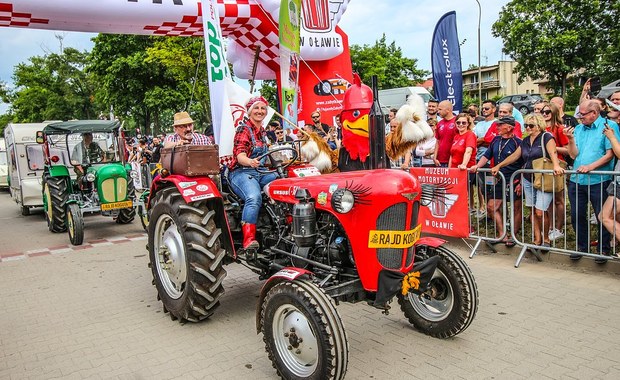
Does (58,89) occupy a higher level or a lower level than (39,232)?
higher

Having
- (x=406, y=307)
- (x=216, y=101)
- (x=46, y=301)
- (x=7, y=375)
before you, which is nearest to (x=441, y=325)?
(x=406, y=307)

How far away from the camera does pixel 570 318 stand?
13.0 ft

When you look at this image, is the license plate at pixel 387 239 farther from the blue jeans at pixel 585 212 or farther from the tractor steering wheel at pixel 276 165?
the blue jeans at pixel 585 212

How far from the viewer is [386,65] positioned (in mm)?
38375

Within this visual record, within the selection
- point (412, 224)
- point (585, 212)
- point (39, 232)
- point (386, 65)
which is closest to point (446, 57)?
point (585, 212)

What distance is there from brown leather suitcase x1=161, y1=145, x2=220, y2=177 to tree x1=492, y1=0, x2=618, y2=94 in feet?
104

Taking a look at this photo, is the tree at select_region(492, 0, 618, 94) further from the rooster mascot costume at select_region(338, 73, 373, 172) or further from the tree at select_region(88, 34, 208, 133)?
the rooster mascot costume at select_region(338, 73, 373, 172)

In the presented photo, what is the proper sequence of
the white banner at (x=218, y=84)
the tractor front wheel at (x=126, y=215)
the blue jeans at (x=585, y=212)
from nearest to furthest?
the blue jeans at (x=585, y=212), the white banner at (x=218, y=84), the tractor front wheel at (x=126, y=215)

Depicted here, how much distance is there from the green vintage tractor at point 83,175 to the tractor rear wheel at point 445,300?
6176 mm

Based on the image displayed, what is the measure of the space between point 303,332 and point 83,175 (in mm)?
7591

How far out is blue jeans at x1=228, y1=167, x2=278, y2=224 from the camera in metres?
3.99

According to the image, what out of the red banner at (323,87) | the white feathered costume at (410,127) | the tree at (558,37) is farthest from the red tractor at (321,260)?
the tree at (558,37)

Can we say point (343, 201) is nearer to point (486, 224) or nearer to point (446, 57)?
point (486, 224)

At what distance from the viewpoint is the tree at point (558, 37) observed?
98.6 ft
